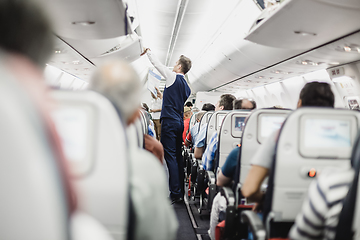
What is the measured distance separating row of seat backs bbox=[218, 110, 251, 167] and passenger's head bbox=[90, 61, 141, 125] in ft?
6.63

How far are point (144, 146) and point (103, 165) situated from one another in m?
0.98

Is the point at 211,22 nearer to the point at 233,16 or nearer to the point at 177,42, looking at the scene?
the point at 233,16

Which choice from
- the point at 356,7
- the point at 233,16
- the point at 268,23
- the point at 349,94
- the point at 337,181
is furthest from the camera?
the point at 349,94

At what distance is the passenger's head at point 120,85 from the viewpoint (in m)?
1.21

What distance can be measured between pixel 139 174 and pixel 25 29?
70 cm

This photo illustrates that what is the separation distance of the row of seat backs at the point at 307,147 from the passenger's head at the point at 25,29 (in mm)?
1285

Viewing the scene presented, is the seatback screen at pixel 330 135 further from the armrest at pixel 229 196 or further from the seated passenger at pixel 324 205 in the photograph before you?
the armrest at pixel 229 196

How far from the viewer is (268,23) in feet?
12.3

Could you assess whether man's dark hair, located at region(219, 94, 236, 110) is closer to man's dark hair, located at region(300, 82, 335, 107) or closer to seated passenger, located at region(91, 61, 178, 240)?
man's dark hair, located at region(300, 82, 335, 107)

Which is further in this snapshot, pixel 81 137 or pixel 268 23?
pixel 268 23

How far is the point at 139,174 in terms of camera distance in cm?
116

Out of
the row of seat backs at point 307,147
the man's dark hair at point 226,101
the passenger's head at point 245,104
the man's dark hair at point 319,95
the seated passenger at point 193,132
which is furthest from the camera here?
the seated passenger at point 193,132

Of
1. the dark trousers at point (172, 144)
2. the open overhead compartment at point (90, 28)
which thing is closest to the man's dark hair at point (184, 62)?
the dark trousers at point (172, 144)

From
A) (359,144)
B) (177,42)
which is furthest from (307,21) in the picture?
(177,42)
